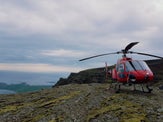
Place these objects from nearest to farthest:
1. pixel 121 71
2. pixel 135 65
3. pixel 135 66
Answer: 1. pixel 135 66
2. pixel 135 65
3. pixel 121 71

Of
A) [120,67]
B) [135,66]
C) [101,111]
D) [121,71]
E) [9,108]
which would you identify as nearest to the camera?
[101,111]

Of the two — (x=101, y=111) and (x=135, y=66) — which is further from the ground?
(x=135, y=66)

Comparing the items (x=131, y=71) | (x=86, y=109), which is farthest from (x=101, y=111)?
(x=131, y=71)

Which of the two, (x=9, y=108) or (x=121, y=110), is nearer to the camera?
(x=121, y=110)

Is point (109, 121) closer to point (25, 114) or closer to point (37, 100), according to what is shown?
point (25, 114)

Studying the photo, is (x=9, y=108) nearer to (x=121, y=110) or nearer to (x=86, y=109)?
(x=86, y=109)

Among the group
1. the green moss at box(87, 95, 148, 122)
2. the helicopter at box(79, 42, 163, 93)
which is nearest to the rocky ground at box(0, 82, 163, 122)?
the green moss at box(87, 95, 148, 122)

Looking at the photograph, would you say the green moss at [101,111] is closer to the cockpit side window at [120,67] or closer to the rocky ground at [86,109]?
the rocky ground at [86,109]

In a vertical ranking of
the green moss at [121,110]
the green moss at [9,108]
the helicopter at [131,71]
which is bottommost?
the green moss at [121,110]

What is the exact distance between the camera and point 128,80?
29891 millimetres

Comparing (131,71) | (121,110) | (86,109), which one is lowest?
(121,110)

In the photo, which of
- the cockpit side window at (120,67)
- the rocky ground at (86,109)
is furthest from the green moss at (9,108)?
the cockpit side window at (120,67)

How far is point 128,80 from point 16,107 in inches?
361

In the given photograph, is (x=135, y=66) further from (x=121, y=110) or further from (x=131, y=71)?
(x=121, y=110)
